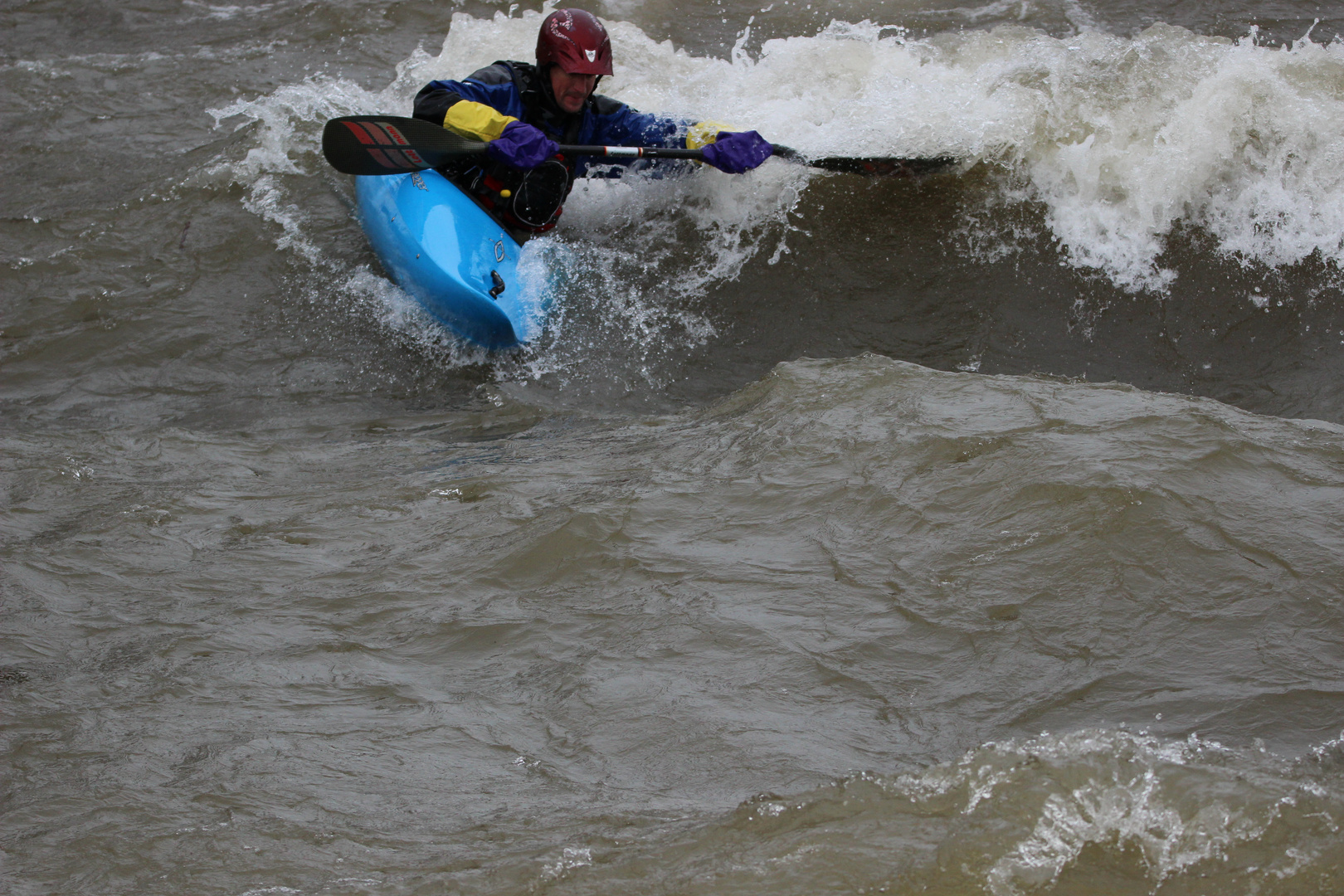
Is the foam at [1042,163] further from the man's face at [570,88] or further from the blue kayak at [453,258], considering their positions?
the man's face at [570,88]

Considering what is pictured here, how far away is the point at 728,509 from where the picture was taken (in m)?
2.76

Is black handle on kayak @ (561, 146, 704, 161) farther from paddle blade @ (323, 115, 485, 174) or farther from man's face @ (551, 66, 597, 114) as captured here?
paddle blade @ (323, 115, 485, 174)

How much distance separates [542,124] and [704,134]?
2.55ft

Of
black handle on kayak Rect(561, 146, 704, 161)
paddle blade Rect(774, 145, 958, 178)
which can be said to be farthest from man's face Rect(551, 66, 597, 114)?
paddle blade Rect(774, 145, 958, 178)

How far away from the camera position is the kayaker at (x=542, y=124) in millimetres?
4738

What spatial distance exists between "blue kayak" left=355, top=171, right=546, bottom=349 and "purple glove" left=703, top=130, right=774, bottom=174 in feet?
3.33

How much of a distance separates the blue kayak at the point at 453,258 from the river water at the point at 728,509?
0.50ft

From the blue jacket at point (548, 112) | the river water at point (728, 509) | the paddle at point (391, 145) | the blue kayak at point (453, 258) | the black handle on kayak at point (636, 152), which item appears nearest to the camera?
the river water at point (728, 509)

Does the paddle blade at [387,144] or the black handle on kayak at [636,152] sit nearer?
the paddle blade at [387,144]

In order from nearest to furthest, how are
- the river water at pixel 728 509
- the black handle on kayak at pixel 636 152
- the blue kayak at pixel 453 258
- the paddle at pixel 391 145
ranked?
the river water at pixel 728 509, the blue kayak at pixel 453 258, the paddle at pixel 391 145, the black handle on kayak at pixel 636 152

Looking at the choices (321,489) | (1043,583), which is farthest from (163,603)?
(1043,583)

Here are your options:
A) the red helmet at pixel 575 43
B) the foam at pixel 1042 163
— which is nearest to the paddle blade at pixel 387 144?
Answer: the red helmet at pixel 575 43

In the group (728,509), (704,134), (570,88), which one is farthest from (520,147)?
(728,509)

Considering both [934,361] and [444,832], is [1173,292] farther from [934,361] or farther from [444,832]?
[444,832]
